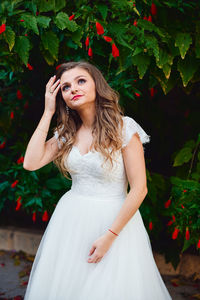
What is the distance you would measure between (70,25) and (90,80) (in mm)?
340

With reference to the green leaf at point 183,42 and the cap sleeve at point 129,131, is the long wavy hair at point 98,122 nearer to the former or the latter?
the cap sleeve at point 129,131

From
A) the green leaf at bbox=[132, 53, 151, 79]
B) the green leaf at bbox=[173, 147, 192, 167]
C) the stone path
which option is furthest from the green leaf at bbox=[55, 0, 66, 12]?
the stone path

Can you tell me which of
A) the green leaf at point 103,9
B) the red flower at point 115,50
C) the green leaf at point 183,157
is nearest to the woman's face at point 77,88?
the red flower at point 115,50

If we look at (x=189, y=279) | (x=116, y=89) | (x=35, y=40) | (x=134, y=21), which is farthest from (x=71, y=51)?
(x=189, y=279)

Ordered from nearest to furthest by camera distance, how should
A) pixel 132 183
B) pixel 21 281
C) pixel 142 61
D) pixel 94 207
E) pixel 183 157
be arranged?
pixel 132 183, pixel 94 207, pixel 142 61, pixel 183 157, pixel 21 281

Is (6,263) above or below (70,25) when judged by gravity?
below

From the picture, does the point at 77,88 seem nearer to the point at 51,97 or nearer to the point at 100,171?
the point at 51,97

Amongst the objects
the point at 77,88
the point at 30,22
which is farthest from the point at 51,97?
the point at 30,22

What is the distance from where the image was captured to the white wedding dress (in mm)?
1851

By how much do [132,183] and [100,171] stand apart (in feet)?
0.65

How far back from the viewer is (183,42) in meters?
2.03

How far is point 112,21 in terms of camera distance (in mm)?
2072

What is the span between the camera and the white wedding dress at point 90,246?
1.85 meters

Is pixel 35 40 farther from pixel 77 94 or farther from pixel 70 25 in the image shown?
pixel 77 94
